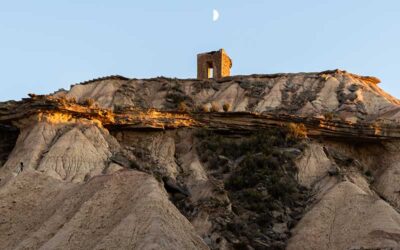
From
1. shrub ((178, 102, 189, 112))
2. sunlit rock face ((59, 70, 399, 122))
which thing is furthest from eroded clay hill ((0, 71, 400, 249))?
sunlit rock face ((59, 70, 399, 122))

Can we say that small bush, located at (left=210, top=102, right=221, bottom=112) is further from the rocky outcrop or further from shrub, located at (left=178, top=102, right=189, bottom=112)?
the rocky outcrop

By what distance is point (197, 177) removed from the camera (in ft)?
122

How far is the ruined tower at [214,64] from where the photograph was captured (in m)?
57.4

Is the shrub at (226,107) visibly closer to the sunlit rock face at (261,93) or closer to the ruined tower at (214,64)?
the sunlit rock face at (261,93)

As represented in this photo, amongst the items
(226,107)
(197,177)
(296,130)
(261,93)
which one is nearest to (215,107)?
(226,107)

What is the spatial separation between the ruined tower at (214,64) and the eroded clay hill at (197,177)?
29.4ft

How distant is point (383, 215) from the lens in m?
30.9

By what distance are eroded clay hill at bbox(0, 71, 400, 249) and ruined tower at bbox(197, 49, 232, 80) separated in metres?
8.97

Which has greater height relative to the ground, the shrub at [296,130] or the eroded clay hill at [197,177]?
the shrub at [296,130]

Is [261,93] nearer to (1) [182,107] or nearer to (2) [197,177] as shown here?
(1) [182,107]

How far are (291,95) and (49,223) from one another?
2855 centimetres

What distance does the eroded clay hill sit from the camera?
25.7 metres

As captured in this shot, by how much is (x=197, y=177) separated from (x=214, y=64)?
2199 cm

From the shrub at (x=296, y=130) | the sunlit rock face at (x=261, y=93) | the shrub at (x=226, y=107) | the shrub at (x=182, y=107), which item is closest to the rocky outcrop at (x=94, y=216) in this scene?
the shrub at (x=182, y=107)
